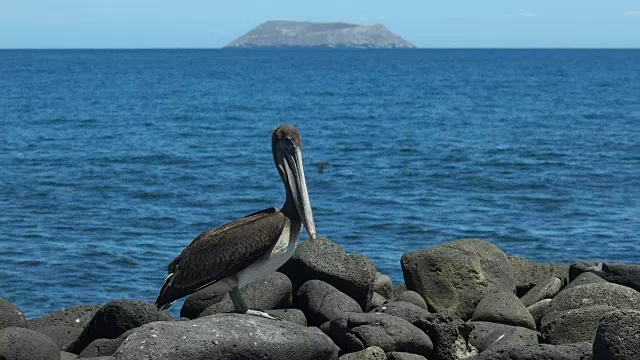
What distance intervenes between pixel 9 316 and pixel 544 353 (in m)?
5.48

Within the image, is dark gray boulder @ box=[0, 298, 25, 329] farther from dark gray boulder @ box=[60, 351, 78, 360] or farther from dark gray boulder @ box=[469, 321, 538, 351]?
dark gray boulder @ box=[469, 321, 538, 351]

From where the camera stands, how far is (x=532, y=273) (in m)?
13.5

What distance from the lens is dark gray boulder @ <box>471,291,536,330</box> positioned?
11.1 m

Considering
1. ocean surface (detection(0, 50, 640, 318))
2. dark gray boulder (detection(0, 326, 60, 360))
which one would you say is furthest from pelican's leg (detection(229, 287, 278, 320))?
ocean surface (detection(0, 50, 640, 318))

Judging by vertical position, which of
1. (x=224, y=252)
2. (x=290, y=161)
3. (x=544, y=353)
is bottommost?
(x=544, y=353)

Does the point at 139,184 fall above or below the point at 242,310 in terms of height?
below

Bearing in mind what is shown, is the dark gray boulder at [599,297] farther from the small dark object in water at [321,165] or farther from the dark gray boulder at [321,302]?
the small dark object in water at [321,165]

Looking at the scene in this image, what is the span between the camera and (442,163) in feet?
115

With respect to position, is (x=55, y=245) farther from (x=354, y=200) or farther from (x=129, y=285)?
(x=354, y=200)

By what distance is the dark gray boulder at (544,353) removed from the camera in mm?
8430

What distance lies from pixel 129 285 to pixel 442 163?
18844 millimetres

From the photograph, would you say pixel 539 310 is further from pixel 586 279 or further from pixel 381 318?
pixel 381 318

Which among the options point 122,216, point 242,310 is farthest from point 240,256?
point 122,216

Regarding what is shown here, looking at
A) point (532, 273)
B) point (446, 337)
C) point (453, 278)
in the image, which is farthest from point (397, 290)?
point (446, 337)
